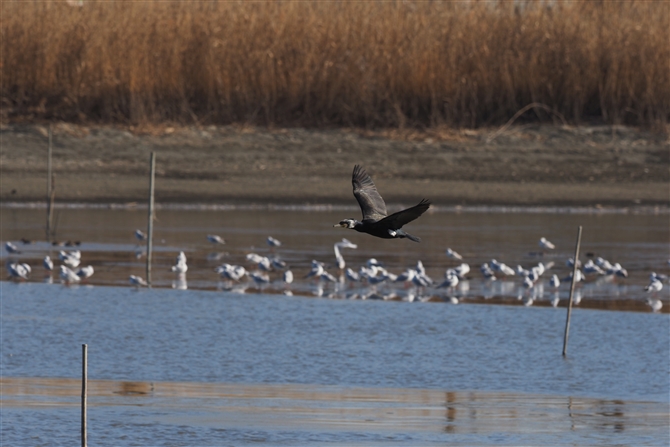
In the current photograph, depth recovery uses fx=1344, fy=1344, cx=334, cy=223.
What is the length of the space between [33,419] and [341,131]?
12.5m

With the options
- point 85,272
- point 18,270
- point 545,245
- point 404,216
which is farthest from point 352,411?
point 545,245

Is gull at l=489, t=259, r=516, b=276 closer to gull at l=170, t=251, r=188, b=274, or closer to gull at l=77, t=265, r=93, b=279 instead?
gull at l=170, t=251, r=188, b=274

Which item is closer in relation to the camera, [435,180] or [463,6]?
[435,180]

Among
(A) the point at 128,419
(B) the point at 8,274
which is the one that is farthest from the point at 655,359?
(B) the point at 8,274

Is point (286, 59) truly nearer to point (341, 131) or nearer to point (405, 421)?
point (341, 131)

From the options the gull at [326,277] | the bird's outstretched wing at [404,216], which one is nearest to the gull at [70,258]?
the gull at [326,277]

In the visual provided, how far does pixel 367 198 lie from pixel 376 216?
15.7 inches

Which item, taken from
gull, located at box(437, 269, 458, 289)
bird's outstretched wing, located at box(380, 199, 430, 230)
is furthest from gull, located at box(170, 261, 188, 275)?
bird's outstretched wing, located at box(380, 199, 430, 230)

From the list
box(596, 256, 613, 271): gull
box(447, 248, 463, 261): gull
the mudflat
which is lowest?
box(447, 248, 463, 261): gull

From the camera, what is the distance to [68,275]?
11.7 meters

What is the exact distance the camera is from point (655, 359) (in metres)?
Result: 9.15

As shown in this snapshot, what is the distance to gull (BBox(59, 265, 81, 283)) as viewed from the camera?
1167 cm

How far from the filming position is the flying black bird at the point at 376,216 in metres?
5.74

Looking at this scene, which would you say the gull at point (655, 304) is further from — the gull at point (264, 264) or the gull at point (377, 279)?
the gull at point (264, 264)
